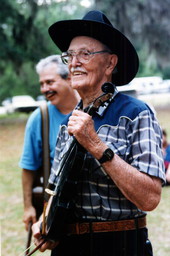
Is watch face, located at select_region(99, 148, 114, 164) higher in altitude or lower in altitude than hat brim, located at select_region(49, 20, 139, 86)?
lower

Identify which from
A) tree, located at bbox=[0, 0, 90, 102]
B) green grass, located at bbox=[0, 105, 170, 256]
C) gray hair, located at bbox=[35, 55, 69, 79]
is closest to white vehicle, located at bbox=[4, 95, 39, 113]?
tree, located at bbox=[0, 0, 90, 102]

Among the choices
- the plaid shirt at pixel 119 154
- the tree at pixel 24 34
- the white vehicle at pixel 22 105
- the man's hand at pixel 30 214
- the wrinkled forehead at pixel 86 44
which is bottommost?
the white vehicle at pixel 22 105

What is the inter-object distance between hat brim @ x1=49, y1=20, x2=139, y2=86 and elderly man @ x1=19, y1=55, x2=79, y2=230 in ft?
3.55

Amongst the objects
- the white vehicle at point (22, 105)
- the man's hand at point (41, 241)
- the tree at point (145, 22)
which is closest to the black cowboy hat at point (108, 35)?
the man's hand at point (41, 241)

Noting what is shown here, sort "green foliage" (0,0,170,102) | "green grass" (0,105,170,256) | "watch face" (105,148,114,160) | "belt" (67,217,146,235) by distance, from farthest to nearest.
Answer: "green foliage" (0,0,170,102)
"green grass" (0,105,170,256)
"belt" (67,217,146,235)
"watch face" (105,148,114,160)

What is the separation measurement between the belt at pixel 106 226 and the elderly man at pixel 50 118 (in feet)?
3.90

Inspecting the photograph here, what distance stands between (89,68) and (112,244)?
0.89 m

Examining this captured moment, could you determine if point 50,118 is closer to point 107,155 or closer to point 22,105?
point 107,155

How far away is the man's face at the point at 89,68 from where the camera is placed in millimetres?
1930

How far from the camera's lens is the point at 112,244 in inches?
75.0

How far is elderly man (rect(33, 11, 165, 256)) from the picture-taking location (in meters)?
1.69

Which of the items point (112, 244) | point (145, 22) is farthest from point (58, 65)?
point (145, 22)

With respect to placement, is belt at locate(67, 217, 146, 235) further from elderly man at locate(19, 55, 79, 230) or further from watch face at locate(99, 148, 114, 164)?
elderly man at locate(19, 55, 79, 230)

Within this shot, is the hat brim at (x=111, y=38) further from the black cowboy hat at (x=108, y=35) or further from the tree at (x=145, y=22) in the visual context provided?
the tree at (x=145, y=22)
